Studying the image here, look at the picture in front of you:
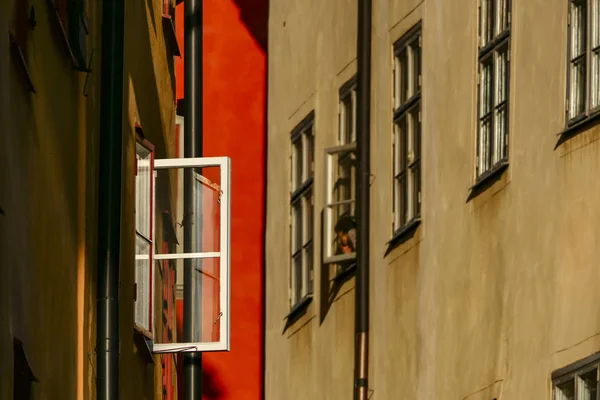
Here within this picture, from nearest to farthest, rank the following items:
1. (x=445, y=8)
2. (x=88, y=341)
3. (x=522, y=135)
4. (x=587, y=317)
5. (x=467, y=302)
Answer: (x=88, y=341)
(x=587, y=317)
(x=522, y=135)
(x=467, y=302)
(x=445, y=8)

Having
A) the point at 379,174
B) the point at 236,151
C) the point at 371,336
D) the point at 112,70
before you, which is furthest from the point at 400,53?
the point at 112,70

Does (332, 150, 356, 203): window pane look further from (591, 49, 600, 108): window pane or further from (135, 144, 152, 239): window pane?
(135, 144, 152, 239): window pane

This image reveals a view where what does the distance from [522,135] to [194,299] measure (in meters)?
2.83

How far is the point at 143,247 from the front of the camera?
1295 centimetres

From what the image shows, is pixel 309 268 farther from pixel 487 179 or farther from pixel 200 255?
pixel 200 255

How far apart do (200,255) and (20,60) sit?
16.9 feet

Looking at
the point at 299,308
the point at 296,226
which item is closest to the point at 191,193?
the point at 299,308

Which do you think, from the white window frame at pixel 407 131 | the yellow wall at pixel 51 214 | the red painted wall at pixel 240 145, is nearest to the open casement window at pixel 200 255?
the yellow wall at pixel 51 214

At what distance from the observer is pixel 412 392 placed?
1709 centimetres

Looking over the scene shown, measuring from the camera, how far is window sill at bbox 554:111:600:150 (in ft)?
43.5

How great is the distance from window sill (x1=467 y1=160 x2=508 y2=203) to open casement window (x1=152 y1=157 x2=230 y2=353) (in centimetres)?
243

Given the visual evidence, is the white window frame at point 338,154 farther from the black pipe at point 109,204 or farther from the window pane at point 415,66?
the black pipe at point 109,204

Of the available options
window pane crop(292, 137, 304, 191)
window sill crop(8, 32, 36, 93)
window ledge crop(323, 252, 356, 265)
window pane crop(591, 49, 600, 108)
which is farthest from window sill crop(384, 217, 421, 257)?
window sill crop(8, 32, 36, 93)

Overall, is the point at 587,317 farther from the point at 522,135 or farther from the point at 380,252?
the point at 380,252
